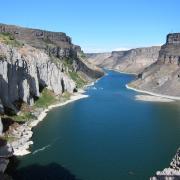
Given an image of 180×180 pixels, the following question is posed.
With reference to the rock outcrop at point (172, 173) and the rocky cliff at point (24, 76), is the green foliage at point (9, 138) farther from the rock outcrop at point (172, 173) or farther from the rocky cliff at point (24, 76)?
the rock outcrop at point (172, 173)

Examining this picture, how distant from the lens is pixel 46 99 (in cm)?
11744

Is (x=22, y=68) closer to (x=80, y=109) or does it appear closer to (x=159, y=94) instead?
(x=80, y=109)

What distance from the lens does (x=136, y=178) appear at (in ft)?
180

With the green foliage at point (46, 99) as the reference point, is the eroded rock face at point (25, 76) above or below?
above

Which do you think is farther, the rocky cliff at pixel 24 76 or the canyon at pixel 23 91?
the rocky cliff at pixel 24 76

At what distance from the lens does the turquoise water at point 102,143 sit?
57.3 meters

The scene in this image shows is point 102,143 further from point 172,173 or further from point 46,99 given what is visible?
point 46,99

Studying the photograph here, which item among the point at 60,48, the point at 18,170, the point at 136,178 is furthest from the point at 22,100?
the point at 60,48

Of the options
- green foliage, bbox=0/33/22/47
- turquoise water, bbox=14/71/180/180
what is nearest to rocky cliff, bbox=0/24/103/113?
green foliage, bbox=0/33/22/47

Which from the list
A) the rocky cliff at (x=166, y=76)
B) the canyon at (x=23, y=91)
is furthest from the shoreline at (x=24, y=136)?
the rocky cliff at (x=166, y=76)

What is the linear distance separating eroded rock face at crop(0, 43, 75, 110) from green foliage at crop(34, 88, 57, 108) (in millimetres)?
2105

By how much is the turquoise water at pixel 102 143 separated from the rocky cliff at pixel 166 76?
152 feet

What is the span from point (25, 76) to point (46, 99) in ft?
46.1

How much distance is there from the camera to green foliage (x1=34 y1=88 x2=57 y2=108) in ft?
362
